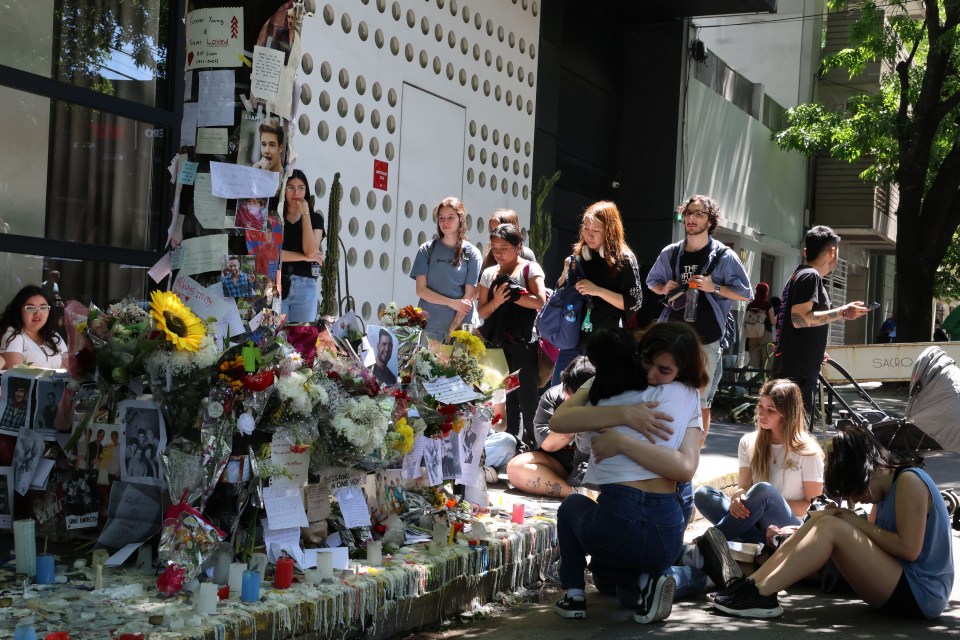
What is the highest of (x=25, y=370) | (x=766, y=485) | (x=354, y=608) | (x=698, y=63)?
(x=698, y=63)

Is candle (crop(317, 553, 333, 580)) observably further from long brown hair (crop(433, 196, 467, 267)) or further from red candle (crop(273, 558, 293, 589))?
long brown hair (crop(433, 196, 467, 267))

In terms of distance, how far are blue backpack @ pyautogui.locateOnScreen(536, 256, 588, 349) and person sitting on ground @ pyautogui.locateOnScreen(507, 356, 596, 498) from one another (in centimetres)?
70

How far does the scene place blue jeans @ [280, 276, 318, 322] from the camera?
23.4 ft

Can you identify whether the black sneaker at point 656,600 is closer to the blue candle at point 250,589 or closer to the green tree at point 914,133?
the blue candle at point 250,589

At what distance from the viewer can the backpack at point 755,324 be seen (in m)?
17.8

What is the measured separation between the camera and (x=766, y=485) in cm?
589

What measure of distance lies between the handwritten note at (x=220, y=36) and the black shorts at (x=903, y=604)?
3804 mm

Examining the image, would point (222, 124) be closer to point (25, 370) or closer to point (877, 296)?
point (25, 370)

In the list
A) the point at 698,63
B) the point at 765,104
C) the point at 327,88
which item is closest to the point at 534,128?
the point at 327,88

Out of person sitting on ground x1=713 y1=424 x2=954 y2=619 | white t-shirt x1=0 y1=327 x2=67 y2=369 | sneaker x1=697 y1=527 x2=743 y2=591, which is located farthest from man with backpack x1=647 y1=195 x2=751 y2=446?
white t-shirt x1=0 y1=327 x2=67 y2=369

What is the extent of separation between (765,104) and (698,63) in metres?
6.41

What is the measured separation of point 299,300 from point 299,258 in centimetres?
27

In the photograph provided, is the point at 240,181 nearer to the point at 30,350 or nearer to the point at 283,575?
the point at 283,575

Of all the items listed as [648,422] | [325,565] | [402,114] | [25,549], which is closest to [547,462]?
[648,422]
